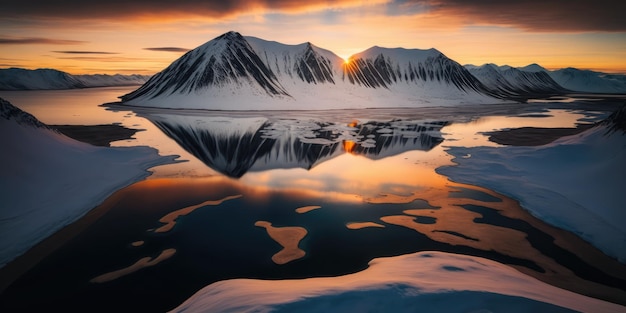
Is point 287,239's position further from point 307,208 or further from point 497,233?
point 497,233

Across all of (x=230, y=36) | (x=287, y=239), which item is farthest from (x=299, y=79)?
(x=287, y=239)

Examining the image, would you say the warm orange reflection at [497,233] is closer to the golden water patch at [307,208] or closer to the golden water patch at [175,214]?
the golden water patch at [307,208]

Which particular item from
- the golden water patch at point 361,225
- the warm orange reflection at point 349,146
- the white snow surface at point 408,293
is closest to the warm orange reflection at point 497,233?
the golden water patch at point 361,225

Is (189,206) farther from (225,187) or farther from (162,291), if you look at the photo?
(162,291)

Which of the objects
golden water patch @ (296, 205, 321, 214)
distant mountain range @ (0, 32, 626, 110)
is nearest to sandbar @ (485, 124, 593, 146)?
golden water patch @ (296, 205, 321, 214)

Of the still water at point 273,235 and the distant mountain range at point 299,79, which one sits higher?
the distant mountain range at point 299,79
